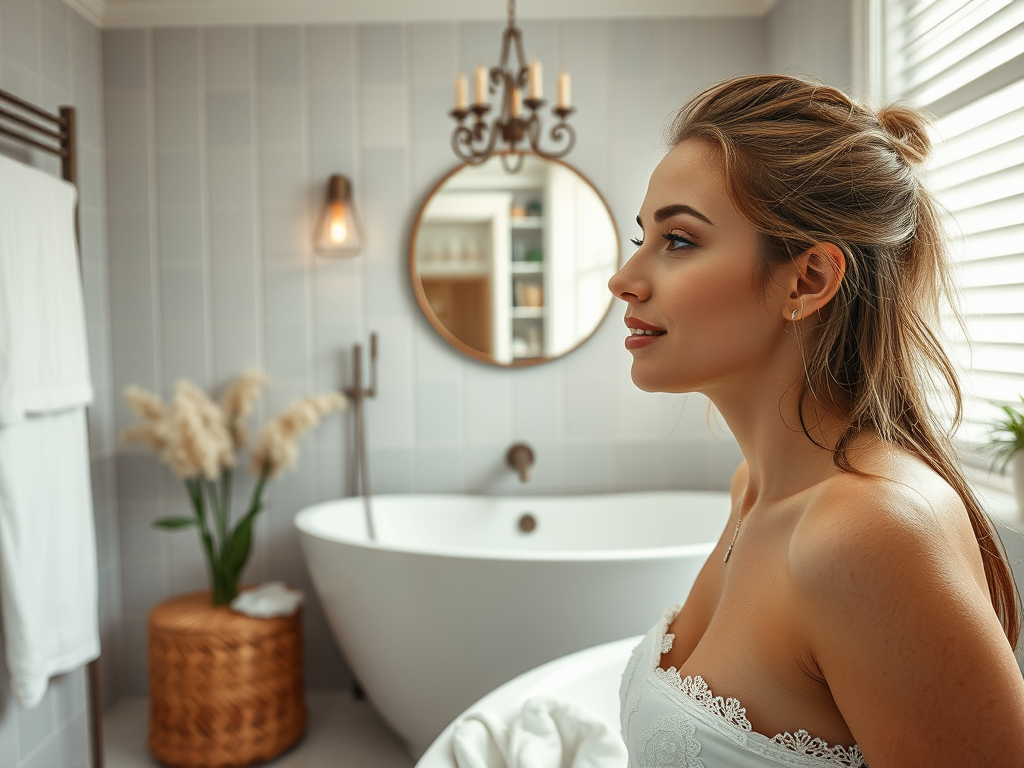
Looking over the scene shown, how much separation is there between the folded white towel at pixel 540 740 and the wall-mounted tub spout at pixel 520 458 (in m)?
1.59

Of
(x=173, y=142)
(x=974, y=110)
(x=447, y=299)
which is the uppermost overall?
(x=173, y=142)

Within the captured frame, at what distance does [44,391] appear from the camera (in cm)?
197

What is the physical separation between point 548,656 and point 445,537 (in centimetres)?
83

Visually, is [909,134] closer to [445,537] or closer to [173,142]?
[445,537]

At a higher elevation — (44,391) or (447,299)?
(447,299)

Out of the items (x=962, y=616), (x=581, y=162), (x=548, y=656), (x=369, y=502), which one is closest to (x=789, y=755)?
(x=962, y=616)

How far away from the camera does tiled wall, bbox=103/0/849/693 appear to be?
282cm

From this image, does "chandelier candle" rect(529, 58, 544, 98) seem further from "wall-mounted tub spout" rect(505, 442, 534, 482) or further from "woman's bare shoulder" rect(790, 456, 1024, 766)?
"woman's bare shoulder" rect(790, 456, 1024, 766)

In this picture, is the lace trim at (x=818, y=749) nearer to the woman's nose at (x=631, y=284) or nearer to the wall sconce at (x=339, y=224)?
the woman's nose at (x=631, y=284)

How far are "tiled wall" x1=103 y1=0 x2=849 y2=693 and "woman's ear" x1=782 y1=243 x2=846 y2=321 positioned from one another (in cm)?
214

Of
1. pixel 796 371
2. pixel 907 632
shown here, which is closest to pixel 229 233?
pixel 796 371

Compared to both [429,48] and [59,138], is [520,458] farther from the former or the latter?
[59,138]

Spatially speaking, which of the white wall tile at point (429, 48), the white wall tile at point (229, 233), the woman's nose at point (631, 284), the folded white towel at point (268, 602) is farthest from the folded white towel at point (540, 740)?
the white wall tile at point (429, 48)

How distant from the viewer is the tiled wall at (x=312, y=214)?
9.27 feet
